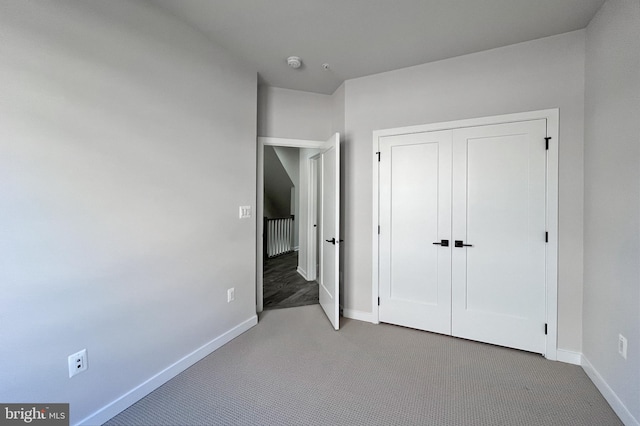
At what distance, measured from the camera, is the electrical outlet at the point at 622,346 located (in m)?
1.50

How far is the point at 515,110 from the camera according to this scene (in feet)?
7.20

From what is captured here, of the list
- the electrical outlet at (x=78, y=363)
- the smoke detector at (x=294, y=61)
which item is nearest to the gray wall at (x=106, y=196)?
the electrical outlet at (x=78, y=363)

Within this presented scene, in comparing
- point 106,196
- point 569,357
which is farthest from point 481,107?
point 106,196

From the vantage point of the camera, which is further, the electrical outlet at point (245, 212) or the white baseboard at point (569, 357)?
the electrical outlet at point (245, 212)

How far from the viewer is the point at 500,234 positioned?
2246 millimetres

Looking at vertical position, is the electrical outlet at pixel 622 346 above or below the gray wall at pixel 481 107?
below

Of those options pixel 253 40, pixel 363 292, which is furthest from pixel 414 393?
pixel 253 40

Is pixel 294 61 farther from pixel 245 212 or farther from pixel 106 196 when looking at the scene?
pixel 106 196

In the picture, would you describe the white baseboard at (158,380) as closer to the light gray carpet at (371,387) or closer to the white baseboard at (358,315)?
the light gray carpet at (371,387)

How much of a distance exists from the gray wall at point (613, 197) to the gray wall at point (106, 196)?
9.19 ft

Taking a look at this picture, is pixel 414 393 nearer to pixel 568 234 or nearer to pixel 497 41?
pixel 568 234

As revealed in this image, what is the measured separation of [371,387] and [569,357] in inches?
65.6

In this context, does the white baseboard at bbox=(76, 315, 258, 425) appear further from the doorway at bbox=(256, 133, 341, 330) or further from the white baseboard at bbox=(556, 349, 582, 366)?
the white baseboard at bbox=(556, 349, 582, 366)

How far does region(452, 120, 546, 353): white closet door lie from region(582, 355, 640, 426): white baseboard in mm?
272
